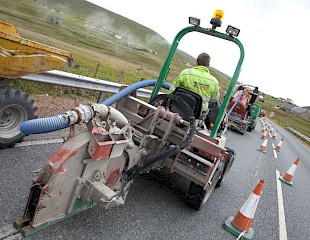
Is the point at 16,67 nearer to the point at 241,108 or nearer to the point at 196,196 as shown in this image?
the point at 196,196

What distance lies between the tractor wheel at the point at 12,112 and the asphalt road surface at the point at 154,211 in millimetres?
165

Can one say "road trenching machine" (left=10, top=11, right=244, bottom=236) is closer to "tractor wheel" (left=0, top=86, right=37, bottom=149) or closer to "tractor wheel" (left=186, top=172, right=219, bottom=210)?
"tractor wheel" (left=186, top=172, right=219, bottom=210)

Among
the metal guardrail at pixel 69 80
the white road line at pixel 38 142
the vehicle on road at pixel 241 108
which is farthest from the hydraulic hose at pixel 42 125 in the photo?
the vehicle on road at pixel 241 108

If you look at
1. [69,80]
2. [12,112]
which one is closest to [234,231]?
[12,112]

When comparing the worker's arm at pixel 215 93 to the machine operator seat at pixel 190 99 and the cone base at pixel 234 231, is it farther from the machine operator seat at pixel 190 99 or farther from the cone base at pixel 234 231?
the cone base at pixel 234 231

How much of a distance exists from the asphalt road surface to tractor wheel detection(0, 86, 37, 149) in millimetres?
Result: 165

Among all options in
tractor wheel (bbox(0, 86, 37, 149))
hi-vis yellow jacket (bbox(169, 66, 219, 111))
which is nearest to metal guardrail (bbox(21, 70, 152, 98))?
tractor wheel (bbox(0, 86, 37, 149))

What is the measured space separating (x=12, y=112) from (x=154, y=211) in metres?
2.38

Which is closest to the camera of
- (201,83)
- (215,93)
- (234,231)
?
(234,231)

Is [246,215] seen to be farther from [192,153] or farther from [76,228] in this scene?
[76,228]

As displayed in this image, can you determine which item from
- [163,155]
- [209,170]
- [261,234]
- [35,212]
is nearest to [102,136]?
[35,212]

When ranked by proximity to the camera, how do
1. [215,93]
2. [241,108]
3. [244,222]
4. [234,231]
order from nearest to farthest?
[234,231] < [244,222] < [215,93] < [241,108]

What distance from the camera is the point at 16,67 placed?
4102 mm

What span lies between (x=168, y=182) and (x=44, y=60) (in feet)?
8.89
